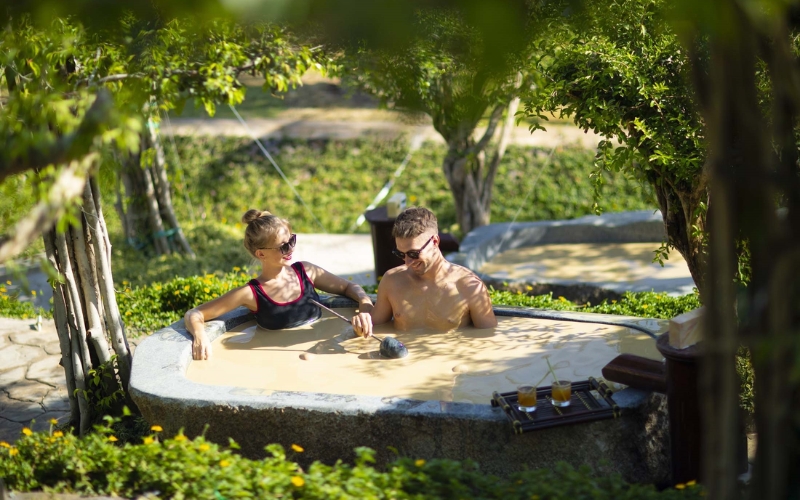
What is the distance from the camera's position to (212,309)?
5.70 m

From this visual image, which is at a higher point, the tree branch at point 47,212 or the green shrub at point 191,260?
the tree branch at point 47,212

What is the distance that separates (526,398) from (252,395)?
1431 mm

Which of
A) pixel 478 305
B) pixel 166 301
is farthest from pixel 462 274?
pixel 166 301

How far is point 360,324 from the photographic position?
5348 mm

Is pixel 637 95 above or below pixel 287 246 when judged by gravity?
above

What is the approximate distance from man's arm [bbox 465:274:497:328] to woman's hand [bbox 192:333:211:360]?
1680 mm

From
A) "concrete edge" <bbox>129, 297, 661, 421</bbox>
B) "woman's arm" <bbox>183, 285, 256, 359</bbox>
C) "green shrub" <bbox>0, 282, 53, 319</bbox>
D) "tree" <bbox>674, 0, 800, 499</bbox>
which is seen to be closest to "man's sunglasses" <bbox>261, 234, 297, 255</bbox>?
"woman's arm" <bbox>183, 285, 256, 359</bbox>

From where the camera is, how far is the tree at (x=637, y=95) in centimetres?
505

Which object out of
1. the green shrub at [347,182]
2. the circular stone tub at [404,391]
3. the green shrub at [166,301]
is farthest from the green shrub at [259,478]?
the green shrub at [347,182]

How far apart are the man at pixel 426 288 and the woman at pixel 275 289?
0.89ft

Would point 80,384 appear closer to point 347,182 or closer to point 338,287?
point 338,287

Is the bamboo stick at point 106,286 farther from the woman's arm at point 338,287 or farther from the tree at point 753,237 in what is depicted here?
the tree at point 753,237

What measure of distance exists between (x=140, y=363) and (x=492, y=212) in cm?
882

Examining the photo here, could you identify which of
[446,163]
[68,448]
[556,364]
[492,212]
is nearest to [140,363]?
[68,448]
